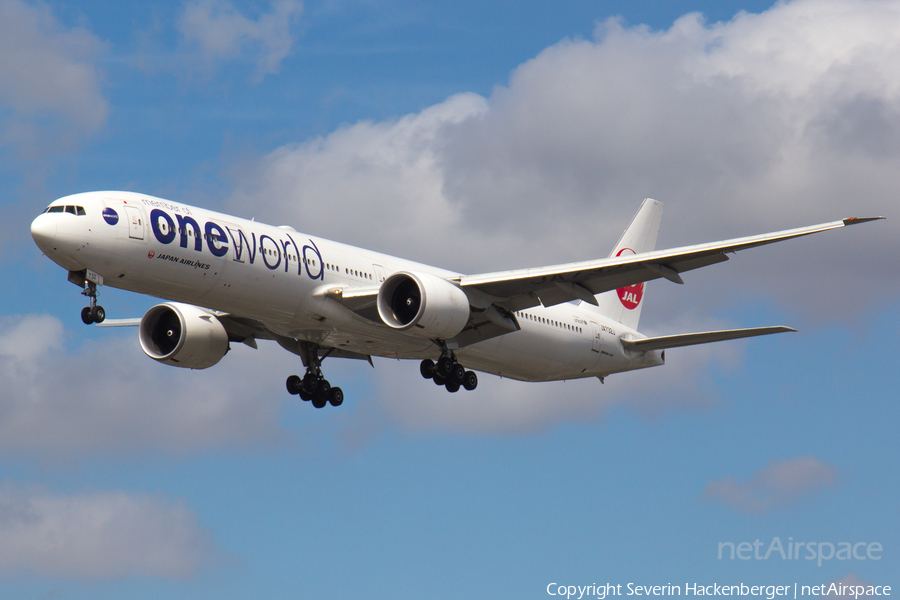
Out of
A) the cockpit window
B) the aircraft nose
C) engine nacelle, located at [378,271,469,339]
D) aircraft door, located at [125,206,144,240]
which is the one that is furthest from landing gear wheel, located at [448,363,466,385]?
the aircraft nose

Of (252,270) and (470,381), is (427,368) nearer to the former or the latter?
(470,381)

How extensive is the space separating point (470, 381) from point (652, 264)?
8.00 m

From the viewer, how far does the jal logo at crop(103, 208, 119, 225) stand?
93.8 ft

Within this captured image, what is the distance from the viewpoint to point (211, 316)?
36.9m

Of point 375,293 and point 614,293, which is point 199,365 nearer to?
point 375,293

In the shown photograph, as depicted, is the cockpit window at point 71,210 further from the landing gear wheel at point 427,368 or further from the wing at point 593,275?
the landing gear wheel at point 427,368

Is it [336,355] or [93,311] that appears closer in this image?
[93,311]

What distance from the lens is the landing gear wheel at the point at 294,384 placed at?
3919 cm

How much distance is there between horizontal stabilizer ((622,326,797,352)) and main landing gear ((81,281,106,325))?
1928 cm

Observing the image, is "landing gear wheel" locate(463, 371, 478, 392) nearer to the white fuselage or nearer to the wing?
the white fuselage

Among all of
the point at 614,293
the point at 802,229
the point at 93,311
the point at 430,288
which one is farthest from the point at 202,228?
the point at 614,293

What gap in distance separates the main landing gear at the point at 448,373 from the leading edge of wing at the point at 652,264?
9.38 ft

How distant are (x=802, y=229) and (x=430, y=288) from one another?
10.5m

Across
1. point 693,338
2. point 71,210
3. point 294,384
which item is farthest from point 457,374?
point 71,210
